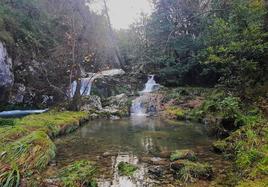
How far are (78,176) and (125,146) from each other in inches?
142

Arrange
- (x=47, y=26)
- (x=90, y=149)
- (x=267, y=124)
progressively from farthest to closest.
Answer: (x=47, y=26) < (x=90, y=149) < (x=267, y=124)

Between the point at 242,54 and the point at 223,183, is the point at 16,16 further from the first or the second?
the point at 223,183

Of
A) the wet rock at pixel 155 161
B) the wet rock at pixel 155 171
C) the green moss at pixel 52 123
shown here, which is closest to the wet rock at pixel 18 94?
the green moss at pixel 52 123

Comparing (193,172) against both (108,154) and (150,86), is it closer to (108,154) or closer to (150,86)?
(108,154)

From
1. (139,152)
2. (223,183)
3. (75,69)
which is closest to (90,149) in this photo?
A: (139,152)

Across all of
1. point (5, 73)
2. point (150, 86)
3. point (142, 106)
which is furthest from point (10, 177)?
point (150, 86)

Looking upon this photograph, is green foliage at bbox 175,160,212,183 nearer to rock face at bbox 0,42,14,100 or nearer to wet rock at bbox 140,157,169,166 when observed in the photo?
wet rock at bbox 140,157,169,166

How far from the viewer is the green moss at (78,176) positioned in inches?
198

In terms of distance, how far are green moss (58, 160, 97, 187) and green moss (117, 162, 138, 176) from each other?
59 centimetres

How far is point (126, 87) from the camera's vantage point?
23.5 meters

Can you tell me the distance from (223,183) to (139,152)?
115 inches

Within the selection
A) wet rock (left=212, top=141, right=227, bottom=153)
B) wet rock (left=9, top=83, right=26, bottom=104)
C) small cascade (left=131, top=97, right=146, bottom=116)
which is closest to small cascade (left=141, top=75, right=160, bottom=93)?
small cascade (left=131, top=97, right=146, bottom=116)

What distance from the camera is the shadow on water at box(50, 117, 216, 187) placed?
6012 mm

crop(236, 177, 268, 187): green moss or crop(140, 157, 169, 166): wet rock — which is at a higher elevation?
crop(140, 157, 169, 166): wet rock
